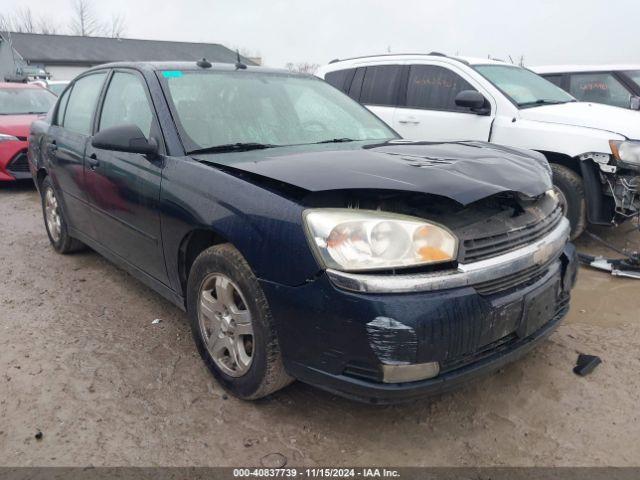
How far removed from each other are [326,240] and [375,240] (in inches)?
7.6

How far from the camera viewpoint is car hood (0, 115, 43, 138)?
7.69 metres

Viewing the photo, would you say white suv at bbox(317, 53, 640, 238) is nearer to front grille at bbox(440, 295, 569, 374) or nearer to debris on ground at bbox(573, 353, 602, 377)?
debris on ground at bbox(573, 353, 602, 377)

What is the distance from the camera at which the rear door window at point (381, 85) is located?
6215 mm

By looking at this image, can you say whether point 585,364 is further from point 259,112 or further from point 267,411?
point 259,112

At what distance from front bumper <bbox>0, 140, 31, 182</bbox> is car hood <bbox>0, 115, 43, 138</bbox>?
0.16m

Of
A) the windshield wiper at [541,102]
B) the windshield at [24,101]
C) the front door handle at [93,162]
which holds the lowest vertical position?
the windshield at [24,101]

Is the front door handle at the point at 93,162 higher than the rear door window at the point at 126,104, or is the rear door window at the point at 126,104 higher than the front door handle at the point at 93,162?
the rear door window at the point at 126,104

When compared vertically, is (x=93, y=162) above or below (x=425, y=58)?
below

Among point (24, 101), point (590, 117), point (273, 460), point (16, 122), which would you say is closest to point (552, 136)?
point (590, 117)

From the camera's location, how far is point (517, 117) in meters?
5.06

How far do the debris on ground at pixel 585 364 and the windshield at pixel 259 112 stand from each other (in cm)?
179

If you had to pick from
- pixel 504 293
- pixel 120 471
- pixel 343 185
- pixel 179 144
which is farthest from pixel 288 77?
pixel 120 471

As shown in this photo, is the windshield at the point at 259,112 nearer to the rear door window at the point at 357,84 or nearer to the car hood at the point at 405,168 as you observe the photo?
the car hood at the point at 405,168

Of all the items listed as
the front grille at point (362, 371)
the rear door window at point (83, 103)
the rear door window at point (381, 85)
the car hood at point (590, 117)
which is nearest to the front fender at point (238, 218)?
the front grille at point (362, 371)
